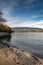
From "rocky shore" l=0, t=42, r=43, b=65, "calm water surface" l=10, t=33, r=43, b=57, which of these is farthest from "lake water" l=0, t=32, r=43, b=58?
"rocky shore" l=0, t=42, r=43, b=65

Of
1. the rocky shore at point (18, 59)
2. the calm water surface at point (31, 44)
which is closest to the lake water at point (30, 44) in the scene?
the calm water surface at point (31, 44)

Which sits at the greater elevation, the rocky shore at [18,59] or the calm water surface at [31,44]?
the rocky shore at [18,59]

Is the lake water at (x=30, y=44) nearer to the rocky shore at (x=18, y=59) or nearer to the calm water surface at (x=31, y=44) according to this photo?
the calm water surface at (x=31, y=44)

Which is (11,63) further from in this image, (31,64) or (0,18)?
(0,18)

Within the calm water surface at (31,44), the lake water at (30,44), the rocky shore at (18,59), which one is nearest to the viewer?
the rocky shore at (18,59)

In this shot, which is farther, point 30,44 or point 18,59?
point 30,44

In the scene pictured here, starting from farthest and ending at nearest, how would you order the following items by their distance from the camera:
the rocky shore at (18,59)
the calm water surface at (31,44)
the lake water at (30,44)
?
the calm water surface at (31,44)
the lake water at (30,44)
the rocky shore at (18,59)

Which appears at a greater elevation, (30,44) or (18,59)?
(18,59)

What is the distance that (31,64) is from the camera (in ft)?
33.2

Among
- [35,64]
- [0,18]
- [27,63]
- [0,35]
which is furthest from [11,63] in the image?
[0,18]

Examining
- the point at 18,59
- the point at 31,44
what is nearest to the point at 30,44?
the point at 31,44

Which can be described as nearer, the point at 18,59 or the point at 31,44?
the point at 18,59

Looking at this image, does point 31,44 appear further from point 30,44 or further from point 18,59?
point 18,59

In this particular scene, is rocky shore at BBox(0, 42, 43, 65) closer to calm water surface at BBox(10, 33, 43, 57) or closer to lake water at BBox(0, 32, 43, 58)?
lake water at BBox(0, 32, 43, 58)
